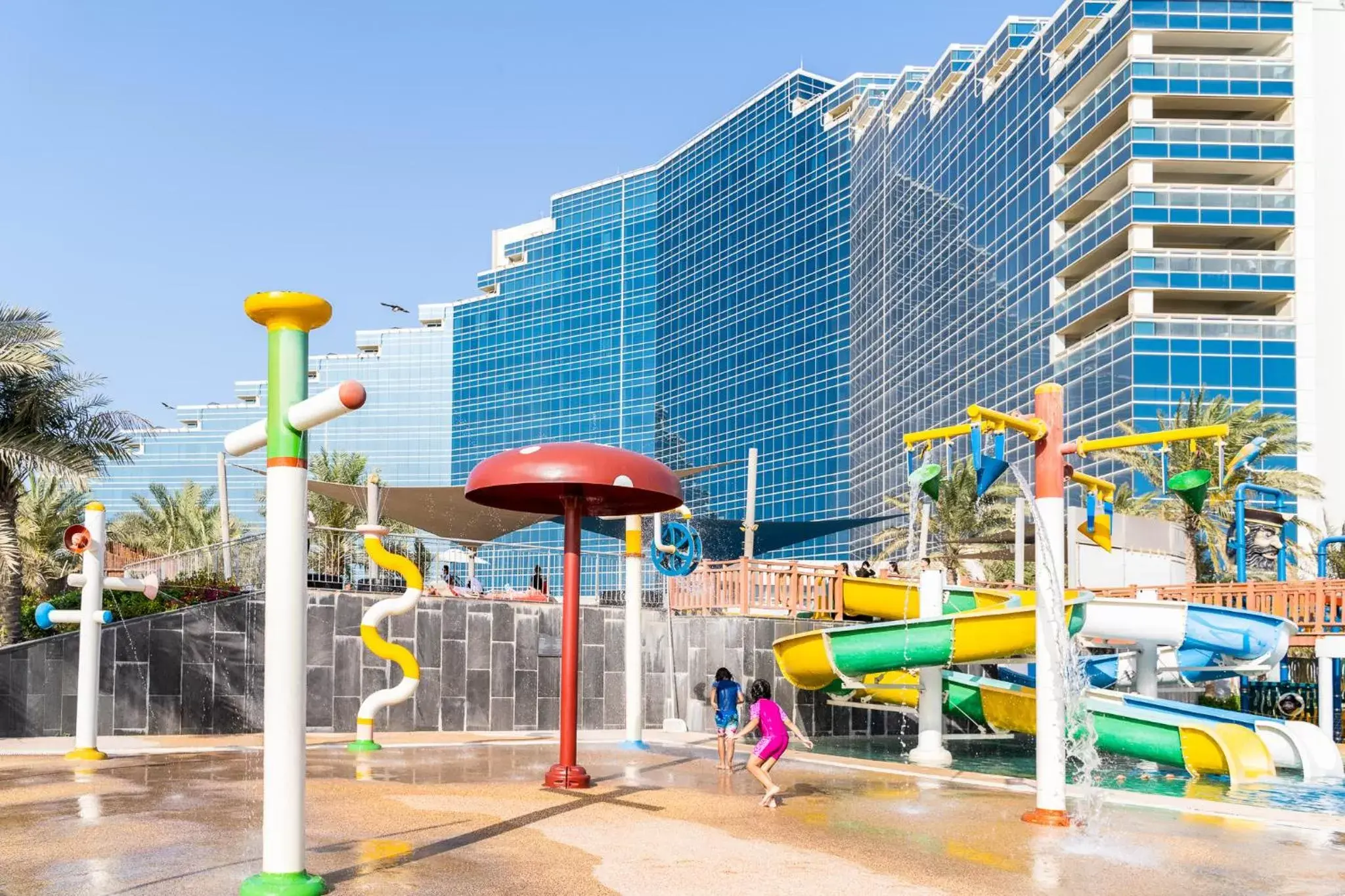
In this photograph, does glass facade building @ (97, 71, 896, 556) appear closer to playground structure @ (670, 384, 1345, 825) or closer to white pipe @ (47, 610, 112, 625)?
playground structure @ (670, 384, 1345, 825)

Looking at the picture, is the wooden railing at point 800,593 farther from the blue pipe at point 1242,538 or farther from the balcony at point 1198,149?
the balcony at point 1198,149

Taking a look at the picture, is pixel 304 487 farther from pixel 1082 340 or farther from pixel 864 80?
pixel 864 80

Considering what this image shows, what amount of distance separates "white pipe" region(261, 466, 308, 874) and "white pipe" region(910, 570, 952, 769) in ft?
35.1

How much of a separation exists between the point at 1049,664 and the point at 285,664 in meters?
6.02

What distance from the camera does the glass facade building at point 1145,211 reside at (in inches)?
2279

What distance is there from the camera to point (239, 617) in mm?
18609

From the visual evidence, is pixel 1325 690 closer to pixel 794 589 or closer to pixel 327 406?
pixel 794 589

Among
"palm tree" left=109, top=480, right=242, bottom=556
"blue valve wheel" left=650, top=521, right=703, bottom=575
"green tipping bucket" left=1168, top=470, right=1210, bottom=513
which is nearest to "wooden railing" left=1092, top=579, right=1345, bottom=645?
"blue valve wheel" left=650, top=521, right=703, bottom=575

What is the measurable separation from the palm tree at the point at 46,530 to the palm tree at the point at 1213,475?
31890 mm

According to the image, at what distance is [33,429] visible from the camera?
20516mm

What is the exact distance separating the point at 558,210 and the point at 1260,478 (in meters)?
88.5

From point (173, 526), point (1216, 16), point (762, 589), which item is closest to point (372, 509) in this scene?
point (762, 589)

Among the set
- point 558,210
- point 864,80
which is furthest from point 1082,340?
point 558,210

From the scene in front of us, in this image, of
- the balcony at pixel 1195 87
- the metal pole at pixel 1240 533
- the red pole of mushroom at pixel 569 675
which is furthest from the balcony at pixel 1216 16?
the red pole of mushroom at pixel 569 675
